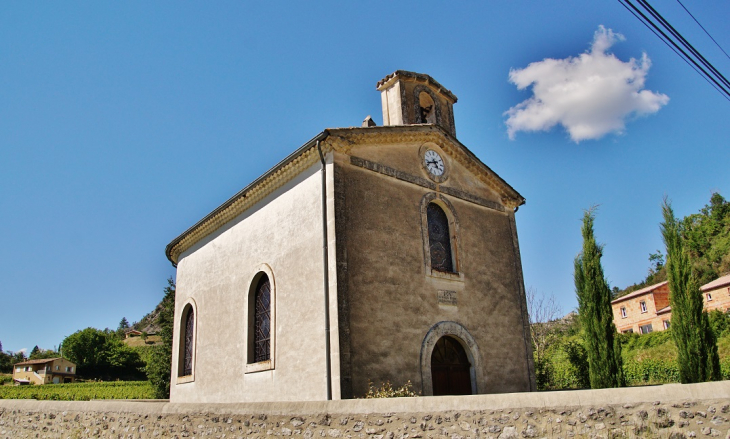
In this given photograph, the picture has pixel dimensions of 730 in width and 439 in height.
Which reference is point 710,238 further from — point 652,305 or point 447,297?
point 447,297

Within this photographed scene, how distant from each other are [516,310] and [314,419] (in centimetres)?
877

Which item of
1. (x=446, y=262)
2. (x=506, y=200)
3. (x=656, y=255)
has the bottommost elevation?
(x=446, y=262)

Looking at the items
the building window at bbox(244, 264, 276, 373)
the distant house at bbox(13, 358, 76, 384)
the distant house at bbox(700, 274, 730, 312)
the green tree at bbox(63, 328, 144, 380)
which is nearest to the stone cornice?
the building window at bbox(244, 264, 276, 373)

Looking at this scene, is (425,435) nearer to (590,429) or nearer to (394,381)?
(590,429)

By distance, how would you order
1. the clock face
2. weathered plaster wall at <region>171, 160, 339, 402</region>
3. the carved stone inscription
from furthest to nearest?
the clock face → the carved stone inscription → weathered plaster wall at <region>171, 160, 339, 402</region>

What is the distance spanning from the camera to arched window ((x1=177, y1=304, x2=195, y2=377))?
16.0m

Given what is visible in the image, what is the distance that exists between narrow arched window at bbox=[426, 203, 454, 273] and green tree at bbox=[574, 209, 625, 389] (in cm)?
377

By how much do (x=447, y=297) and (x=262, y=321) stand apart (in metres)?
4.63

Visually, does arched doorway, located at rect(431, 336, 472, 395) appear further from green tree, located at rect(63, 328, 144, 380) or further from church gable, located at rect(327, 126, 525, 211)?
green tree, located at rect(63, 328, 144, 380)

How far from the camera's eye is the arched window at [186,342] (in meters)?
16.0

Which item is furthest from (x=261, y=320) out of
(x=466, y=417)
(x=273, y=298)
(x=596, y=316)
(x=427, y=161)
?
(x=596, y=316)

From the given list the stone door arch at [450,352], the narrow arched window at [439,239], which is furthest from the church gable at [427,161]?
the stone door arch at [450,352]

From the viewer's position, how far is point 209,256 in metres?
15.5

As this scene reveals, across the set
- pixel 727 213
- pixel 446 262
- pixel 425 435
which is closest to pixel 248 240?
pixel 446 262
